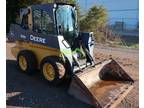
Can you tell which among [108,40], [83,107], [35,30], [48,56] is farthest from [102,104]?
[108,40]

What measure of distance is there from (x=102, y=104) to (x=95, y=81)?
4.70 ft

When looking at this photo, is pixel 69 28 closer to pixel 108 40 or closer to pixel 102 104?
pixel 102 104

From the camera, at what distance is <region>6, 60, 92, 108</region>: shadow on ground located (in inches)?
271

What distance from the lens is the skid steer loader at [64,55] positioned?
749 cm

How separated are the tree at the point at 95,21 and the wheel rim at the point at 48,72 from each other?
36.6ft

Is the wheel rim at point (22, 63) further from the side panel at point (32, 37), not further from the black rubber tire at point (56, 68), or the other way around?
the black rubber tire at point (56, 68)

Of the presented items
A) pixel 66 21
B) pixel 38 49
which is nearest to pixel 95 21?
pixel 66 21

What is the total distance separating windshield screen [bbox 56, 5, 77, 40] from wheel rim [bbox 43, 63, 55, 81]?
105 cm

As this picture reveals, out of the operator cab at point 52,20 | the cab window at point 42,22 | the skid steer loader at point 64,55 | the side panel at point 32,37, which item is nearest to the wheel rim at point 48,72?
the skid steer loader at point 64,55

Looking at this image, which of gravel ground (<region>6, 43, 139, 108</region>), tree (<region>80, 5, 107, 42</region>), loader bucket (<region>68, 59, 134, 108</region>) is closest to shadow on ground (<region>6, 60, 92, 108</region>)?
gravel ground (<region>6, 43, 139, 108</region>)

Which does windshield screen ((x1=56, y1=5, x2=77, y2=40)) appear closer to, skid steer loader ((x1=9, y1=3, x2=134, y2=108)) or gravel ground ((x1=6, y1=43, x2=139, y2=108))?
skid steer loader ((x1=9, y1=3, x2=134, y2=108))

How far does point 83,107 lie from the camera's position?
22.5ft

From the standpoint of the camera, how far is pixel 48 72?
26.6 ft

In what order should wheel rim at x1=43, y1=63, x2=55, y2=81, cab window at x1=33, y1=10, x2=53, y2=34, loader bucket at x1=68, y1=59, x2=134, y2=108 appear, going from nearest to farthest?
1. loader bucket at x1=68, y1=59, x2=134, y2=108
2. wheel rim at x1=43, y1=63, x2=55, y2=81
3. cab window at x1=33, y1=10, x2=53, y2=34
